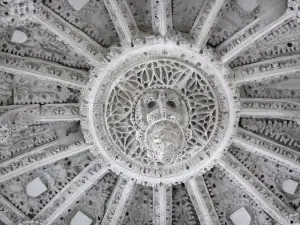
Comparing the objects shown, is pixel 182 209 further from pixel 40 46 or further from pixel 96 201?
pixel 40 46

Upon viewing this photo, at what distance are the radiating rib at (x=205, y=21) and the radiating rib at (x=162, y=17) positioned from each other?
0.53 metres

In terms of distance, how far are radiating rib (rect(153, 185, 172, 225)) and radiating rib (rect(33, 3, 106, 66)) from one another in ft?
9.91

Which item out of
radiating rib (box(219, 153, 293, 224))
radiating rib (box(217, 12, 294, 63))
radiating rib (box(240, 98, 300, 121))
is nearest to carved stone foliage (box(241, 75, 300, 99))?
radiating rib (box(240, 98, 300, 121))

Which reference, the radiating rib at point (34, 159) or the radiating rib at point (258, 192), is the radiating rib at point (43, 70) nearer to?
the radiating rib at point (34, 159)

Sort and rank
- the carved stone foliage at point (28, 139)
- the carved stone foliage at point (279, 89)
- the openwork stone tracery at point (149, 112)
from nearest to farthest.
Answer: the openwork stone tracery at point (149, 112) → the carved stone foliage at point (279, 89) → the carved stone foliage at point (28, 139)

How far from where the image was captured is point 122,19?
1669cm

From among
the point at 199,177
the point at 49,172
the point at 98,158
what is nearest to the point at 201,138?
the point at 199,177

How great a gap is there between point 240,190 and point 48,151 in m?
4.07

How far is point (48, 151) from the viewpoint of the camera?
1762 centimetres

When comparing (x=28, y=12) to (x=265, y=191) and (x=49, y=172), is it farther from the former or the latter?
(x=265, y=191)

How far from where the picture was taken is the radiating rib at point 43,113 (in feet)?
56.2

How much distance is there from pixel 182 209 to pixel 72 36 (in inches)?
174

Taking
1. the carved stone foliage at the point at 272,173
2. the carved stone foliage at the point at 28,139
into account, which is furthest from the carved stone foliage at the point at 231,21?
the carved stone foliage at the point at 28,139

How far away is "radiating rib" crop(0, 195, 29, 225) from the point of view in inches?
701
